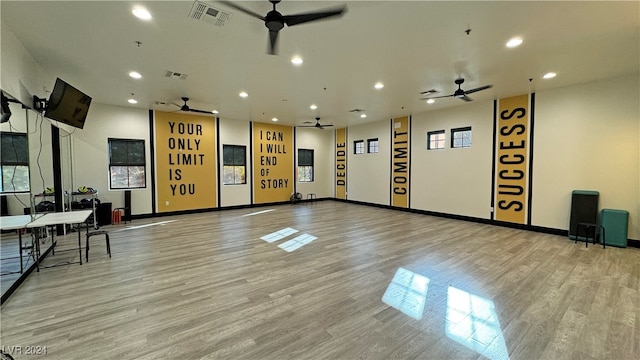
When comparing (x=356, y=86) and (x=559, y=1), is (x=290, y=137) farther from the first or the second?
(x=559, y=1)

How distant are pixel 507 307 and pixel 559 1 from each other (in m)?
→ 3.24

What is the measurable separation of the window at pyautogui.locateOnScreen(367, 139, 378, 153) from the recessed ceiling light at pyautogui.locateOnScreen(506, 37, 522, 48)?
242 inches

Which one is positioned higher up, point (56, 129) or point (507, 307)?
point (56, 129)

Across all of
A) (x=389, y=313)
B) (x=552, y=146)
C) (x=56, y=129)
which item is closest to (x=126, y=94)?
(x=56, y=129)

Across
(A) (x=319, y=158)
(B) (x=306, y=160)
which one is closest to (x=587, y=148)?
(A) (x=319, y=158)

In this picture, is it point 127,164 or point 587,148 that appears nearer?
point 587,148

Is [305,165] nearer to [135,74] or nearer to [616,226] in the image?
[135,74]

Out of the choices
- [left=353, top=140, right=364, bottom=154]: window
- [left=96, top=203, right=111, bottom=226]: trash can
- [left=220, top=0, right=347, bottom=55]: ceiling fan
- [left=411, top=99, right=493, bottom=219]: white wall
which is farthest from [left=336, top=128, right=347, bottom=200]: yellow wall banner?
[left=220, top=0, right=347, bottom=55]: ceiling fan

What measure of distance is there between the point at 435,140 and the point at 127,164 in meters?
9.04

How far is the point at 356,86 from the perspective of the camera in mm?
5617

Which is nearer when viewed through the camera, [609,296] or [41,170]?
[609,296]

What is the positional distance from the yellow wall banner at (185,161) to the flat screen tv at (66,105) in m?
3.21

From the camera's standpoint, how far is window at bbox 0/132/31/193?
318 centimetres

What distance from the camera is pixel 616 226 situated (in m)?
4.87
